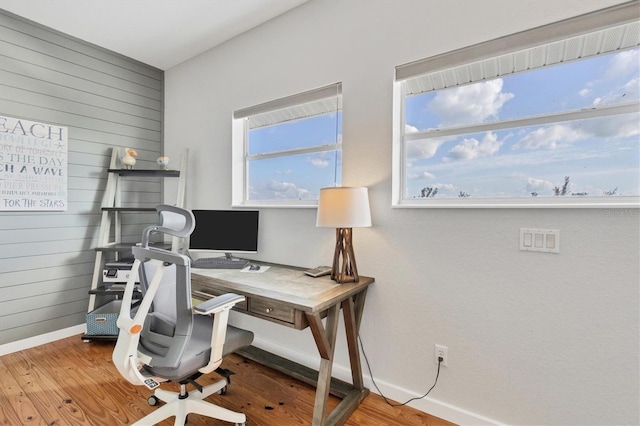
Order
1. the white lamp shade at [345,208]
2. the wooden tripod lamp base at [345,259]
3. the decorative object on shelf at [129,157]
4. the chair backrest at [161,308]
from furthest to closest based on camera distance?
the decorative object on shelf at [129,157] < the wooden tripod lamp base at [345,259] < the white lamp shade at [345,208] < the chair backrest at [161,308]

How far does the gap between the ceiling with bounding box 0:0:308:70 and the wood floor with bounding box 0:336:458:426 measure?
2.71 m

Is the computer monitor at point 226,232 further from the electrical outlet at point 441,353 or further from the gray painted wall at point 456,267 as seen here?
the electrical outlet at point 441,353

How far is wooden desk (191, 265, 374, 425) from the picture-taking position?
1537 mm

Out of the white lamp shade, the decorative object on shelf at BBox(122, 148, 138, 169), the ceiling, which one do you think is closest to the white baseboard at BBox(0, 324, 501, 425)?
the white lamp shade

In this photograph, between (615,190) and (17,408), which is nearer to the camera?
(615,190)

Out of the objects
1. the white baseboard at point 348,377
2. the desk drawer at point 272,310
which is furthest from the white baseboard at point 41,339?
the desk drawer at point 272,310

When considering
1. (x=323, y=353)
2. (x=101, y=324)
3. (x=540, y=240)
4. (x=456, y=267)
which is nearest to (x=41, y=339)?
(x=101, y=324)

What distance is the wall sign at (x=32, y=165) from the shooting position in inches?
94.4

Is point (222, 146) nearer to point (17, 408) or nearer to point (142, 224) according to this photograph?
point (142, 224)

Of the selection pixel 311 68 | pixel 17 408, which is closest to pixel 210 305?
pixel 17 408

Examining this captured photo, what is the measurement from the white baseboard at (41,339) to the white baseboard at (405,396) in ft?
6.52

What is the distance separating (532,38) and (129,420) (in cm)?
292

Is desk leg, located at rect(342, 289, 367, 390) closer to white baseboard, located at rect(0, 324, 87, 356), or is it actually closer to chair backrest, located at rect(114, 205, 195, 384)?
chair backrest, located at rect(114, 205, 195, 384)

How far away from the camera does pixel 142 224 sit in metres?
3.28
